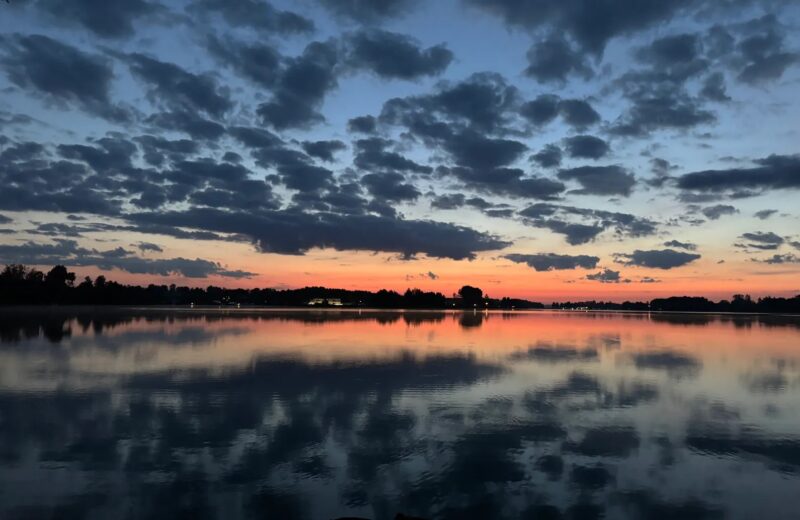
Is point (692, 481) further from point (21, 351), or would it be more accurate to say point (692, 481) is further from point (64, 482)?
point (21, 351)

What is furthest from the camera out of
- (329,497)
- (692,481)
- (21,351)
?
(21,351)

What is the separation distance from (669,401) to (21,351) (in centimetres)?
3733

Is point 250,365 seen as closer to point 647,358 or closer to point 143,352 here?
point 143,352

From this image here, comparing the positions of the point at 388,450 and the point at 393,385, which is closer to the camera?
the point at 388,450

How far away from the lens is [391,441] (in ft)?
49.1

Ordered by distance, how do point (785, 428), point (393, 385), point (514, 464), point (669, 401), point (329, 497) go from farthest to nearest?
point (393, 385)
point (669, 401)
point (785, 428)
point (514, 464)
point (329, 497)

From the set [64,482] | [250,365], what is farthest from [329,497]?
[250,365]

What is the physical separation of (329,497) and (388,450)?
11.1 ft

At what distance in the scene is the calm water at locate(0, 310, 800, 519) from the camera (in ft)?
35.5

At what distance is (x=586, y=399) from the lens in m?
21.6

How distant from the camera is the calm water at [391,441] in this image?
10820 mm

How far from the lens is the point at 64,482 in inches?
456

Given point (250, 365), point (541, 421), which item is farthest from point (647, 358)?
point (250, 365)

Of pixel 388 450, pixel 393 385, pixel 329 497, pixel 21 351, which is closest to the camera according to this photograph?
pixel 329 497
